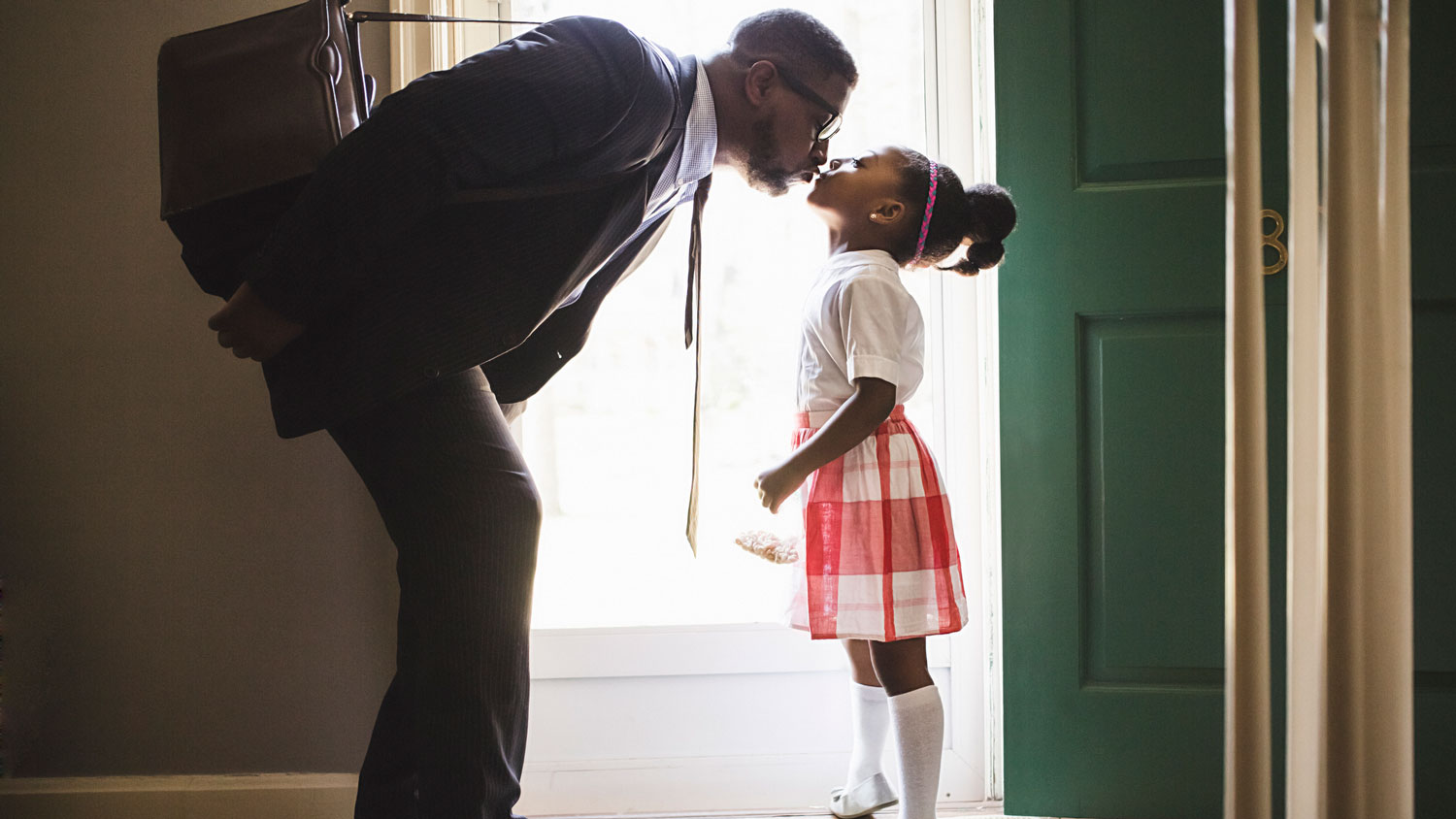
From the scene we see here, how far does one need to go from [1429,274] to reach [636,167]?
1.32 metres

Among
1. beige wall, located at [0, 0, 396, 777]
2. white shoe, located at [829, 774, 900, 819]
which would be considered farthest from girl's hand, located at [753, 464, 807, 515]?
beige wall, located at [0, 0, 396, 777]

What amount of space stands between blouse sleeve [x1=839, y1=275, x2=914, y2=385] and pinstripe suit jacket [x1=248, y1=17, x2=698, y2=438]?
0.41 metres

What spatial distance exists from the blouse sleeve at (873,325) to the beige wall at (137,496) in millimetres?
879

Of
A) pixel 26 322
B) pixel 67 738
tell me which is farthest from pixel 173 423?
pixel 67 738

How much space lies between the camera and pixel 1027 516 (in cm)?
158

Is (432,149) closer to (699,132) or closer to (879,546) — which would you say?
(699,132)

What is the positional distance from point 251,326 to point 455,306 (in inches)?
8.2

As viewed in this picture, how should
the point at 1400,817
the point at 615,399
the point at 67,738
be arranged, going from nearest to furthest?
1. the point at 1400,817
2. the point at 67,738
3. the point at 615,399

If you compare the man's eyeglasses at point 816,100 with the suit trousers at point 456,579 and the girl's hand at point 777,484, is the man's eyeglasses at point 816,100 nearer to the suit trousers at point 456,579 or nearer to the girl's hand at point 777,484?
the girl's hand at point 777,484

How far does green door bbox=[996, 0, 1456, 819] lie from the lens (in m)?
1.51

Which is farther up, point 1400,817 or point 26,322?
point 26,322

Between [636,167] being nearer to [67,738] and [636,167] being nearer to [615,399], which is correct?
[615,399]

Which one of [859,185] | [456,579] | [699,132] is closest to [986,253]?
[859,185]

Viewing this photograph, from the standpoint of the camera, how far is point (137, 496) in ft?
5.25
